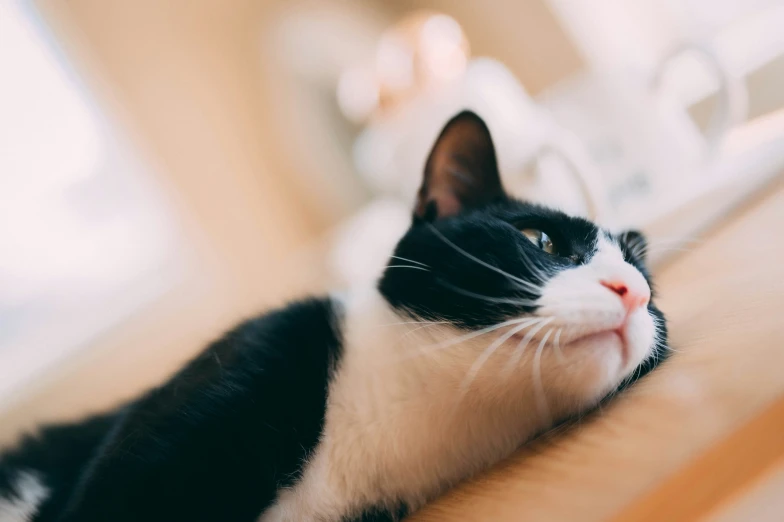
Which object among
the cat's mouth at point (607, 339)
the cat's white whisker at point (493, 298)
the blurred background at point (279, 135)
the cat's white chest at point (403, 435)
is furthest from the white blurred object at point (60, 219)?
the cat's mouth at point (607, 339)

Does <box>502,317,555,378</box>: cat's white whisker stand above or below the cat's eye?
below

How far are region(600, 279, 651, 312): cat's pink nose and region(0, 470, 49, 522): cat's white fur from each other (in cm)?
76

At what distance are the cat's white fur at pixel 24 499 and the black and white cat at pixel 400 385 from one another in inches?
9.9

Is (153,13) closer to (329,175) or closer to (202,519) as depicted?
(329,175)

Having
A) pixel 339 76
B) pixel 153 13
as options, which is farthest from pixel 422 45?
pixel 153 13

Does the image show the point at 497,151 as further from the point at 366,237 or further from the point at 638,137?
the point at 366,237

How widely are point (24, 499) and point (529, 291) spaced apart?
2.43ft

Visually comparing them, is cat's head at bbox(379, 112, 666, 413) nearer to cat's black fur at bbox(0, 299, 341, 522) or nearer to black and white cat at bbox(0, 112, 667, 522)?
black and white cat at bbox(0, 112, 667, 522)

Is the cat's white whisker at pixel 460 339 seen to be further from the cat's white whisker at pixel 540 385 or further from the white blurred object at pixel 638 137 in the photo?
the white blurred object at pixel 638 137

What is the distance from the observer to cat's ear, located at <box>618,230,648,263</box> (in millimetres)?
658

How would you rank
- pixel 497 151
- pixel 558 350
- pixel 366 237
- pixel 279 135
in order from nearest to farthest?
pixel 558 350
pixel 497 151
pixel 366 237
pixel 279 135

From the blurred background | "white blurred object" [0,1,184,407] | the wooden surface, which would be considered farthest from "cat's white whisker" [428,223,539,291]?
"white blurred object" [0,1,184,407]

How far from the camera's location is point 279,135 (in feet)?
6.25

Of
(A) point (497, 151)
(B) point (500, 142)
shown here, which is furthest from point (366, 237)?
(A) point (497, 151)
